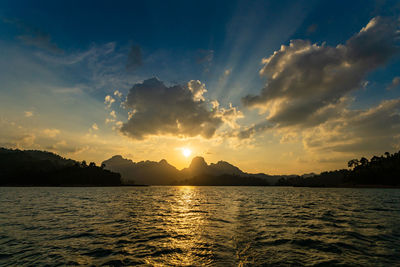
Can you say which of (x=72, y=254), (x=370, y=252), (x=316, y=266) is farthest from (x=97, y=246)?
(x=370, y=252)

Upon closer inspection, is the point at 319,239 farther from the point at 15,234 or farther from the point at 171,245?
the point at 15,234

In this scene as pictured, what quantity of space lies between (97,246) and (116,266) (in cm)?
491

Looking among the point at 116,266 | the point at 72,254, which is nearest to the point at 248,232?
the point at 116,266

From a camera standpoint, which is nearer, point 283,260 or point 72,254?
point 283,260

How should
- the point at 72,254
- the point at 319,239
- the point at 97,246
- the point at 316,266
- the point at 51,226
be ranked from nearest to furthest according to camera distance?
the point at 316,266 < the point at 72,254 < the point at 97,246 < the point at 319,239 < the point at 51,226

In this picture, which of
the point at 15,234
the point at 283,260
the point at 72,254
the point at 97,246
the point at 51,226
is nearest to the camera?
the point at 283,260

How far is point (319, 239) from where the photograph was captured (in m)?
16.5

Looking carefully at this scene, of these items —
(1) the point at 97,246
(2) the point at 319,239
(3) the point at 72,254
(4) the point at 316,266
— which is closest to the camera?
(4) the point at 316,266

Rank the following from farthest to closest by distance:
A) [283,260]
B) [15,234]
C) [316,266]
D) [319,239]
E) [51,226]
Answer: [51,226] < [15,234] < [319,239] < [283,260] < [316,266]

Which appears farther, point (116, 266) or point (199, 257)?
Result: point (199, 257)

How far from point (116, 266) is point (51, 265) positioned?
3820 mm

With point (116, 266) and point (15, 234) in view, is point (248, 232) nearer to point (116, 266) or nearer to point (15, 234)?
point (116, 266)

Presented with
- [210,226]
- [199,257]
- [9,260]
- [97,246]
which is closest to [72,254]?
[97,246]

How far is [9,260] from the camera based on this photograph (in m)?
12.0
